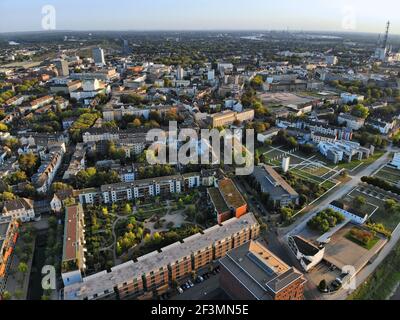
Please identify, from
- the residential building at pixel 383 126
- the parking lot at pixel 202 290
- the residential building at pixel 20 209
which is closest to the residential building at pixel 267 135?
the residential building at pixel 383 126

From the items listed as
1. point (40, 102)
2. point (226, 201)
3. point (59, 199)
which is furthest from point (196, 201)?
point (40, 102)

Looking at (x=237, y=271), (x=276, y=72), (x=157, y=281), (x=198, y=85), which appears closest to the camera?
(x=237, y=271)

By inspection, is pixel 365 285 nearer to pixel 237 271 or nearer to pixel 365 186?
pixel 237 271

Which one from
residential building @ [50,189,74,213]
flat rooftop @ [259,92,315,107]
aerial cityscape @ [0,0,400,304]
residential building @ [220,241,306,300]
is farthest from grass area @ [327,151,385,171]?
residential building @ [50,189,74,213]

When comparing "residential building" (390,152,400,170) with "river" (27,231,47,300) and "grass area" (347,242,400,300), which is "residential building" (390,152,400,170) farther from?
"river" (27,231,47,300)

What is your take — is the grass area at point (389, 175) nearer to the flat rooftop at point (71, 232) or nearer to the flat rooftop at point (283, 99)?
the flat rooftop at point (283, 99)

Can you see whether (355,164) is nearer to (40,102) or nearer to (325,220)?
(325,220)
